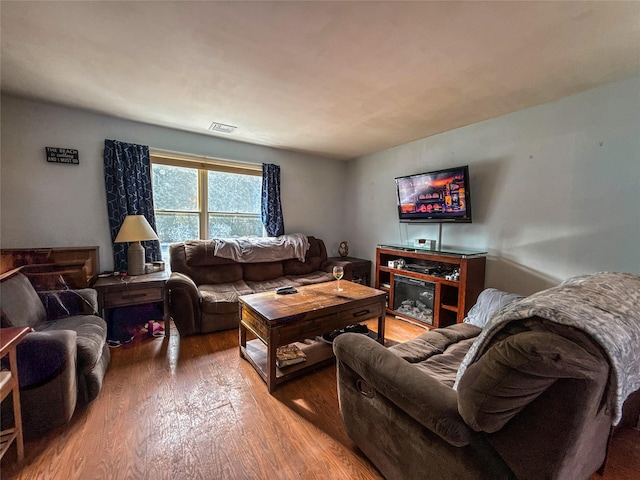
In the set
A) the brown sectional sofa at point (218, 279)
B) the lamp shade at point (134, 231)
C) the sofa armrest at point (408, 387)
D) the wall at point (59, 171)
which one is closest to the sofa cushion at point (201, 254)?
the brown sectional sofa at point (218, 279)

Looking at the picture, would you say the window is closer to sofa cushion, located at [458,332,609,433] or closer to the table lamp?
the table lamp

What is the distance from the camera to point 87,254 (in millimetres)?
2709

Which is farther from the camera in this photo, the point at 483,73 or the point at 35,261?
the point at 35,261

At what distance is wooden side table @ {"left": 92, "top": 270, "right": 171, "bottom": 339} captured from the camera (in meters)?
2.30

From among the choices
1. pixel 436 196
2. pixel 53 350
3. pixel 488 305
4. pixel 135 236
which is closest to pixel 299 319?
pixel 53 350

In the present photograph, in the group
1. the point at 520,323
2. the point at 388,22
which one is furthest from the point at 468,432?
the point at 388,22

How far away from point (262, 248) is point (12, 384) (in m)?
2.50

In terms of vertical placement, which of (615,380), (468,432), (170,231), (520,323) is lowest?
(468,432)

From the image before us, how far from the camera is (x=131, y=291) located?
2383 millimetres

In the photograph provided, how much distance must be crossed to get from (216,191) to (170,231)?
792mm

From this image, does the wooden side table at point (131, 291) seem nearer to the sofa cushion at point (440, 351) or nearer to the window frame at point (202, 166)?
the window frame at point (202, 166)

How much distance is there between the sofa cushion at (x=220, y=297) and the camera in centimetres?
263

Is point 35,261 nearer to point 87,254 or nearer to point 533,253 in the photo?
point 87,254

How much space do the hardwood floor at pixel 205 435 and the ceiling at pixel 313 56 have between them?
230 cm
